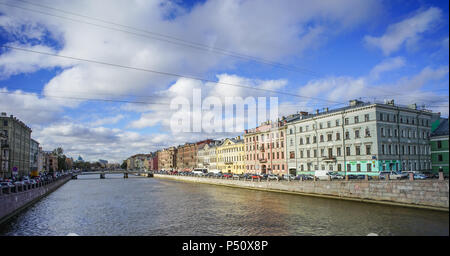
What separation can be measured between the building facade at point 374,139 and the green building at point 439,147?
3.09 feet

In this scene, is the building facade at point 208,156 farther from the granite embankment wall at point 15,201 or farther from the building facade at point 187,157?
the granite embankment wall at point 15,201

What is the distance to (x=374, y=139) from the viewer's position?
43438mm

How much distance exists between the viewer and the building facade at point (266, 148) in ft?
211

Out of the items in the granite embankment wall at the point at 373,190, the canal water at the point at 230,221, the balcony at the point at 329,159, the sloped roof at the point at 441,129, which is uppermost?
the sloped roof at the point at 441,129

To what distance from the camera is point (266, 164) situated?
6981cm

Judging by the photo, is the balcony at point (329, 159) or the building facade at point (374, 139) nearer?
the building facade at point (374, 139)

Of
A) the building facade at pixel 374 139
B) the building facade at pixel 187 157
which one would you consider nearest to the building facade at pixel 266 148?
the building facade at pixel 374 139

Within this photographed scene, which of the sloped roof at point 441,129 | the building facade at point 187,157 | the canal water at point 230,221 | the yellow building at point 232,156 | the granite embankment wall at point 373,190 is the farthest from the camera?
the building facade at point 187,157

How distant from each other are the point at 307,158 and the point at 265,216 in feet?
114

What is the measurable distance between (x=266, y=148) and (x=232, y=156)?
64.8 feet

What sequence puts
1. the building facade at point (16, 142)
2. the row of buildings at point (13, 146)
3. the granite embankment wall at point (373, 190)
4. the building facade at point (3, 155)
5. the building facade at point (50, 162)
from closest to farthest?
the granite embankment wall at point (373, 190)
the building facade at point (3, 155)
the row of buildings at point (13, 146)
the building facade at point (16, 142)
the building facade at point (50, 162)

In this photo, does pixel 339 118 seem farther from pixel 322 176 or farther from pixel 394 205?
pixel 394 205

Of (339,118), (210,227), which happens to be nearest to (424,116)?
(339,118)

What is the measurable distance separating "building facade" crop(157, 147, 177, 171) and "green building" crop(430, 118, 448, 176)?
11751 cm
